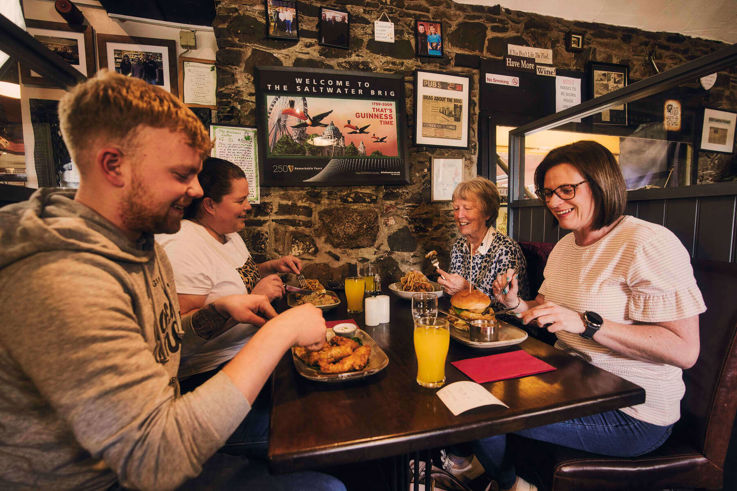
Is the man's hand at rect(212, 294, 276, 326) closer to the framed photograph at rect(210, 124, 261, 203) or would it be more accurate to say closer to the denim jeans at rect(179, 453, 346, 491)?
the denim jeans at rect(179, 453, 346, 491)

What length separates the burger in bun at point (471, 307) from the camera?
4.62 ft

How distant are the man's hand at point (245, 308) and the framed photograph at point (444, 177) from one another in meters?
2.25

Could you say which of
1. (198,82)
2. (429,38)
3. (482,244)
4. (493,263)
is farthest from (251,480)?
(429,38)

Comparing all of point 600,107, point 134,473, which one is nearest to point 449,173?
point 600,107

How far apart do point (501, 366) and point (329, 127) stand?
240cm

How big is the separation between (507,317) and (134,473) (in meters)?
1.69

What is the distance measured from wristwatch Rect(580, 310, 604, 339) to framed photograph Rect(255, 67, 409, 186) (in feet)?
6.89

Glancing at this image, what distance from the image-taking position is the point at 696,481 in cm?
113

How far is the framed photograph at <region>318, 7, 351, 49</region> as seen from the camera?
9.20 feet

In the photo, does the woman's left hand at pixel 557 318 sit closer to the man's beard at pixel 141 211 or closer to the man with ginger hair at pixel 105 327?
the man with ginger hair at pixel 105 327

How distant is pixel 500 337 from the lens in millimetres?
1365

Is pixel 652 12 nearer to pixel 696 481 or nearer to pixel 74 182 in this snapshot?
pixel 696 481

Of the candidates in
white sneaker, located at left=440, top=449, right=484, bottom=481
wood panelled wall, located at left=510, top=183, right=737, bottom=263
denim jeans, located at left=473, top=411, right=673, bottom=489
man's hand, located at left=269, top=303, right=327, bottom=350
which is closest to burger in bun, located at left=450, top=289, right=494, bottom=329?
denim jeans, located at left=473, top=411, right=673, bottom=489

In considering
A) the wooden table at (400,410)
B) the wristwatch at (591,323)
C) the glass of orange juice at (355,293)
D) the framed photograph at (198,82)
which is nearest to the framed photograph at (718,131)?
the wristwatch at (591,323)
